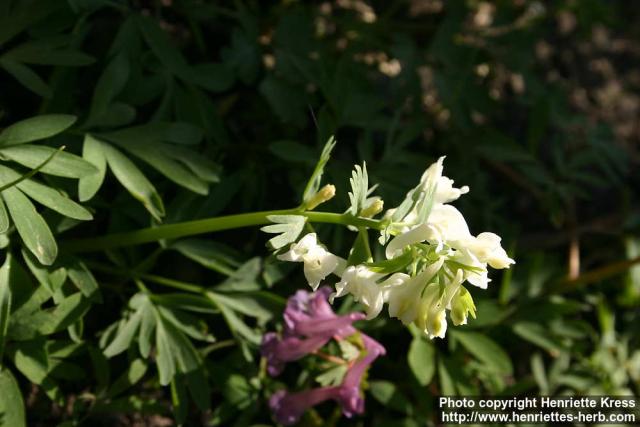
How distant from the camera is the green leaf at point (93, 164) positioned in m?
1.48

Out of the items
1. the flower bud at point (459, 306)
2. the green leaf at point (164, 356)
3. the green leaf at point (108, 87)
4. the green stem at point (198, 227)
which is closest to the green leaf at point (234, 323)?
the green leaf at point (164, 356)

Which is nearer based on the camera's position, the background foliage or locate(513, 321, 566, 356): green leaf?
the background foliage

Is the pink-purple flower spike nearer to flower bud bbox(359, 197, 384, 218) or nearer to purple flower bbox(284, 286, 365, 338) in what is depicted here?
purple flower bbox(284, 286, 365, 338)

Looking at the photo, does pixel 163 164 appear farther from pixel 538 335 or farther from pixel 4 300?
pixel 538 335

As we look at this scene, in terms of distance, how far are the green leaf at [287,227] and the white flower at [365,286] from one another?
120mm

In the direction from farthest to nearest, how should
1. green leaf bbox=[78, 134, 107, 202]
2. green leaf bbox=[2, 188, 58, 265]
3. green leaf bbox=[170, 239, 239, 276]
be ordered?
1. green leaf bbox=[170, 239, 239, 276]
2. green leaf bbox=[78, 134, 107, 202]
3. green leaf bbox=[2, 188, 58, 265]

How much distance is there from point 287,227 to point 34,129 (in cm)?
61

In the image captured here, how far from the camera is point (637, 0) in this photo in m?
3.33

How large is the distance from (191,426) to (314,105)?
3.19ft

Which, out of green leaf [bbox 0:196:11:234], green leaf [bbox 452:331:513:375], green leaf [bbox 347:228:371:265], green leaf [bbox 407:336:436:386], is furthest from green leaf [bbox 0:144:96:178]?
green leaf [bbox 452:331:513:375]

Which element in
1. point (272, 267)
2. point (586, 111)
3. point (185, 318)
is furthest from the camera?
point (586, 111)

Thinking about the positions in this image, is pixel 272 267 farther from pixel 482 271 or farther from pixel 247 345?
pixel 482 271

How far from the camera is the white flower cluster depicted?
3.79 ft

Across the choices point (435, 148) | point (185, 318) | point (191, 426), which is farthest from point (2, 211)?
point (435, 148)
